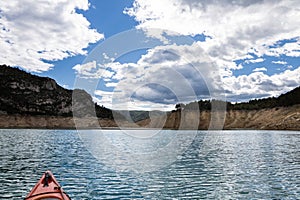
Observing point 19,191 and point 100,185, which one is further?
point 100,185

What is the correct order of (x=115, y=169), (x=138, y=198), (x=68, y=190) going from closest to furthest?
1. (x=138, y=198)
2. (x=68, y=190)
3. (x=115, y=169)

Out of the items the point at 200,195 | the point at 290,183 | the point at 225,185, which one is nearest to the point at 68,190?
the point at 200,195

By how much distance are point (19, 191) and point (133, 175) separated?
12.5m

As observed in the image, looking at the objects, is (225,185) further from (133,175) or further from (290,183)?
(133,175)

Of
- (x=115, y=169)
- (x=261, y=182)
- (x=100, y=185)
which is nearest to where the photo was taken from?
(x=100, y=185)

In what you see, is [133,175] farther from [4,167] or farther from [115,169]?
[4,167]

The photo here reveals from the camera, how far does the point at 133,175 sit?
34125 millimetres

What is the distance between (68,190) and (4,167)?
1654 centimetres

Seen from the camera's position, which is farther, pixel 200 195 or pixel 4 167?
pixel 4 167

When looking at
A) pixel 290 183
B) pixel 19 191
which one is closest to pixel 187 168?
pixel 290 183

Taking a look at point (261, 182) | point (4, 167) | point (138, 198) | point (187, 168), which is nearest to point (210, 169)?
point (187, 168)

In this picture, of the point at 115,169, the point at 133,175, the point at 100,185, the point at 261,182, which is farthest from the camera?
the point at 115,169

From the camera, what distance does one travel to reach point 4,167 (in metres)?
38.8

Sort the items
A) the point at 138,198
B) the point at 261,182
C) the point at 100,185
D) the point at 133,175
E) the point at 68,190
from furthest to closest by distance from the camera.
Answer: the point at 133,175 → the point at 261,182 → the point at 100,185 → the point at 68,190 → the point at 138,198
